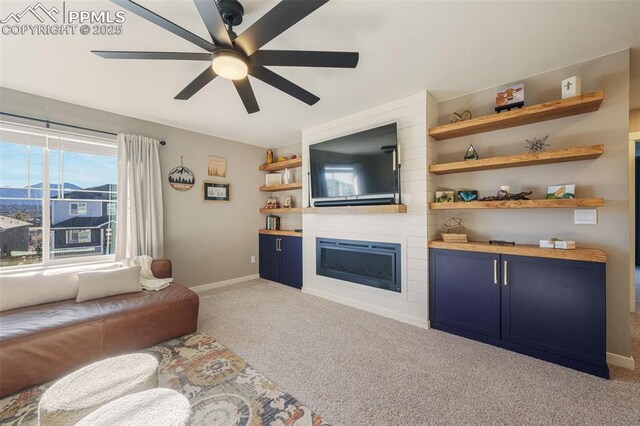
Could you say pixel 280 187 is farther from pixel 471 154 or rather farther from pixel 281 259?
pixel 471 154

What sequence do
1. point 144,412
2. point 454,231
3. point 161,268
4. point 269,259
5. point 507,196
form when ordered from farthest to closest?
point 269,259 < point 161,268 < point 454,231 < point 507,196 < point 144,412

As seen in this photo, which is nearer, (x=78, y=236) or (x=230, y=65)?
(x=230, y=65)

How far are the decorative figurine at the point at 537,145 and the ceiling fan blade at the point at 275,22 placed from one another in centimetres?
239

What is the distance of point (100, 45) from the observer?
1991 mm

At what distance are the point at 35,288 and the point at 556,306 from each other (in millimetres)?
4544

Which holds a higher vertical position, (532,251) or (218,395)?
(532,251)

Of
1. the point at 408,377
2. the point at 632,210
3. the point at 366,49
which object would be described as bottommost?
the point at 408,377

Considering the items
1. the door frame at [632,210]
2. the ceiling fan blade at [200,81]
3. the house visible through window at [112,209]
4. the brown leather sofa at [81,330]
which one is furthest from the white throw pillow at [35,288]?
the door frame at [632,210]

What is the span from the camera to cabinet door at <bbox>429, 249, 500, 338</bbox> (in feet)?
7.92

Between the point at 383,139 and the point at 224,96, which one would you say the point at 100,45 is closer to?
the point at 224,96

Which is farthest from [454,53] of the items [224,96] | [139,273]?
[139,273]

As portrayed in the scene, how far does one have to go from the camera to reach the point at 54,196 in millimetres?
2971

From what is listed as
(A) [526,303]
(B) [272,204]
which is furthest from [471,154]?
(B) [272,204]

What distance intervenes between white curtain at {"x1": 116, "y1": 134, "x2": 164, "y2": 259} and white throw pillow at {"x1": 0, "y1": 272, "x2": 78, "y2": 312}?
77cm
